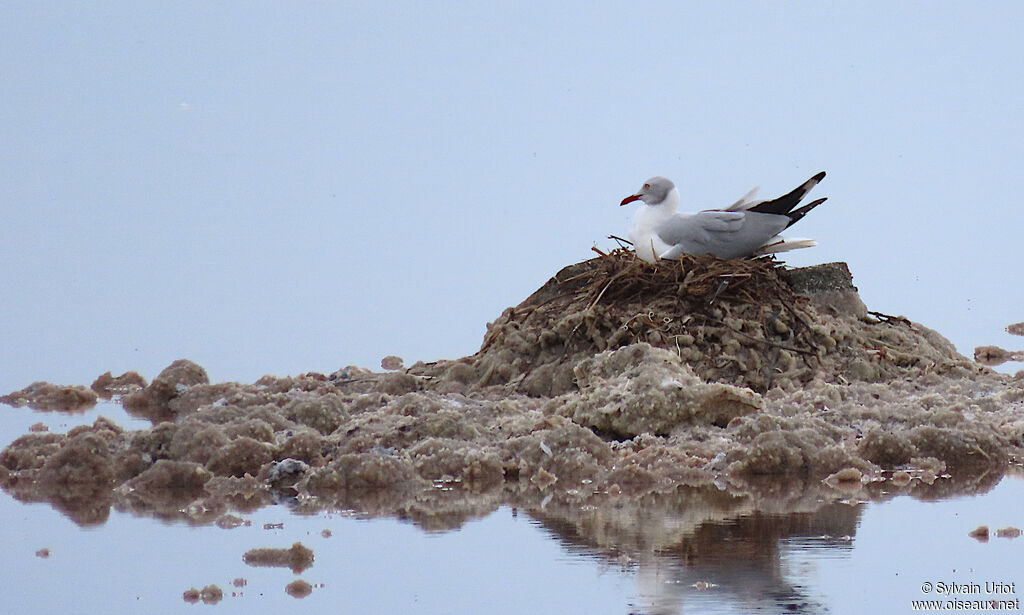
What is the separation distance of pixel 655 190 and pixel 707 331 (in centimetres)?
183

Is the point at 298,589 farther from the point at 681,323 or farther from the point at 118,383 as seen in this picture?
the point at 118,383

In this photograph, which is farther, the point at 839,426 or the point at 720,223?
the point at 720,223

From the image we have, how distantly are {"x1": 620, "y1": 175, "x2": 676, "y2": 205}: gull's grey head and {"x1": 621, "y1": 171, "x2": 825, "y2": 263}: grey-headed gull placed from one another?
0.39m

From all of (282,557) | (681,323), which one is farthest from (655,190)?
(282,557)

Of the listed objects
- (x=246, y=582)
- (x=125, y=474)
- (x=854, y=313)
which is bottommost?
(x=246, y=582)

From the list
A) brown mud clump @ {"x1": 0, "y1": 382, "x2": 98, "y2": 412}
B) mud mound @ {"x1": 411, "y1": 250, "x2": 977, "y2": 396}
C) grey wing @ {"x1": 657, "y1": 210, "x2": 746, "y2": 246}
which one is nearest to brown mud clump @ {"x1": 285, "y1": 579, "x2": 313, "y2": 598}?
mud mound @ {"x1": 411, "y1": 250, "x2": 977, "y2": 396}

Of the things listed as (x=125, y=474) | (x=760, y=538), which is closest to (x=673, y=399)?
(x=760, y=538)

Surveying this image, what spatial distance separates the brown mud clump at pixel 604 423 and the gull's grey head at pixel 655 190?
71cm

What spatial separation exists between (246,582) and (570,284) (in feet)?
23.9

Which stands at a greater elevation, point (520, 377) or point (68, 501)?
point (520, 377)

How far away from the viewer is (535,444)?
8281 millimetres

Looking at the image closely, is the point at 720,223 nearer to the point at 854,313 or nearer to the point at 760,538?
the point at 854,313

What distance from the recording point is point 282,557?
6043 millimetres

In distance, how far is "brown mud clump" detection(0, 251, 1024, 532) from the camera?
7.73 metres
